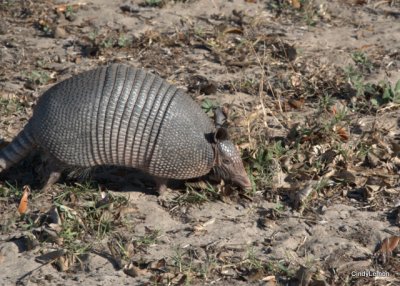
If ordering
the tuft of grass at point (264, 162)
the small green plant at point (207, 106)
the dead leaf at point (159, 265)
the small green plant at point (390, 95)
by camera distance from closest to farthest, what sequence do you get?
1. the dead leaf at point (159, 265)
2. the tuft of grass at point (264, 162)
3. the small green plant at point (207, 106)
4. the small green plant at point (390, 95)

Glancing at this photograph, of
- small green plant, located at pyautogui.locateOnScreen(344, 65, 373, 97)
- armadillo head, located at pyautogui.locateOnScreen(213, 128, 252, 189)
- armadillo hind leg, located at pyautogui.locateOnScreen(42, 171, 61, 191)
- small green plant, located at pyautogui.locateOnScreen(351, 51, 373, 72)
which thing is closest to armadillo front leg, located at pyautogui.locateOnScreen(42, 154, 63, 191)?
armadillo hind leg, located at pyautogui.locateOnScreen(42, 171, 61, 191)

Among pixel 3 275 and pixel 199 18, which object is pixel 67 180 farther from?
pixel 199 18

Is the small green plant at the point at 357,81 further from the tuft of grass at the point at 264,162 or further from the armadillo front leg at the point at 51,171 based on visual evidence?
the armadillo front leg at the point at 51,171

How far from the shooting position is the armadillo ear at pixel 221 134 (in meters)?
6.53

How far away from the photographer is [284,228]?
6207 mm

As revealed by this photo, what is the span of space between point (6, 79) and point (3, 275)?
3.23 metres

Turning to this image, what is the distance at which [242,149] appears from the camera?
7070mm

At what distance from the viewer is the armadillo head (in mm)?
6625

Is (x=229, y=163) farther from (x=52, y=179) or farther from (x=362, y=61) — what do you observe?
(x=362, y=61)

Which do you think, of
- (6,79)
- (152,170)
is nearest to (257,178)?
(152,170)

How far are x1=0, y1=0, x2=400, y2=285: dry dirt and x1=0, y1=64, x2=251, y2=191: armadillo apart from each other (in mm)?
249

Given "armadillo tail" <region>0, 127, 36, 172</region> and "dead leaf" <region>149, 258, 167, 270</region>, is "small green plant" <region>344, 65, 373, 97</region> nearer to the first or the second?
"dead leaf" <region>149, 258, 167, 270</region>

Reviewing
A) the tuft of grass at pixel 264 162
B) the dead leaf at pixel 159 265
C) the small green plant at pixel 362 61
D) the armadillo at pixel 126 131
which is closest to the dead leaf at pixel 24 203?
the armadillo at pixel 126 131

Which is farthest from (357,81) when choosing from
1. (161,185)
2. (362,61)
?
(161,185)
